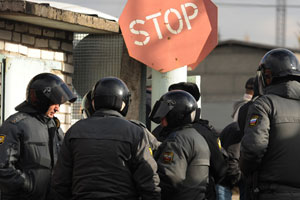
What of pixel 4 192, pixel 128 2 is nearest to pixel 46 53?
pixel 128 2

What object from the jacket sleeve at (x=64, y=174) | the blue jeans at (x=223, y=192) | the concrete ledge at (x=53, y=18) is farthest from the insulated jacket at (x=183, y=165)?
the concrete ledge at (x=53, y=18)

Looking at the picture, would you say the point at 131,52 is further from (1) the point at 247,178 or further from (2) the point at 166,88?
(1) the point at 247,178

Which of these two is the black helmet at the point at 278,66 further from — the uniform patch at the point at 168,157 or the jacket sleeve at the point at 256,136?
the uniform patch at the point at 168,157

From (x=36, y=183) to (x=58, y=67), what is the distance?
3346 mm

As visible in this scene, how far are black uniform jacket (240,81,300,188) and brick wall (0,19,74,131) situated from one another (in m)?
3.60

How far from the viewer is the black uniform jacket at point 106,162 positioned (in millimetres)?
4672

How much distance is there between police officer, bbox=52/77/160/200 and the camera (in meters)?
4.67

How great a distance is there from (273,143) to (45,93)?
1.86 metres

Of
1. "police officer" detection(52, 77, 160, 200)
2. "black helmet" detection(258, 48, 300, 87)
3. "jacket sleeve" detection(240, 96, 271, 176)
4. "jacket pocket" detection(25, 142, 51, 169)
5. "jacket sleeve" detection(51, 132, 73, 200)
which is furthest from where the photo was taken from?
"black helmet" detection(258, 48, 300, 87)

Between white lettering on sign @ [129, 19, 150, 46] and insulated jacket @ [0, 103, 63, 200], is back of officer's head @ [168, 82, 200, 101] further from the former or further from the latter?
insulated jacket @ [0, 103, 63, 200]

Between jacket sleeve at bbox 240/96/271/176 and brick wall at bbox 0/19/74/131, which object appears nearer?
jacket sleeve at bbox 240/96/271/176

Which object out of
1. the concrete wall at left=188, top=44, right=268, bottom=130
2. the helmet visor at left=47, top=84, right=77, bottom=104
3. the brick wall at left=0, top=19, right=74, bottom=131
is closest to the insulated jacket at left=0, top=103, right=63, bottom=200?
the helmet visor at left=47, top=84, right=77, bottom=104

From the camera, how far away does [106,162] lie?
468cm

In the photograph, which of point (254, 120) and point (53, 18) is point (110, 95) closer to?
point (254, 120)
